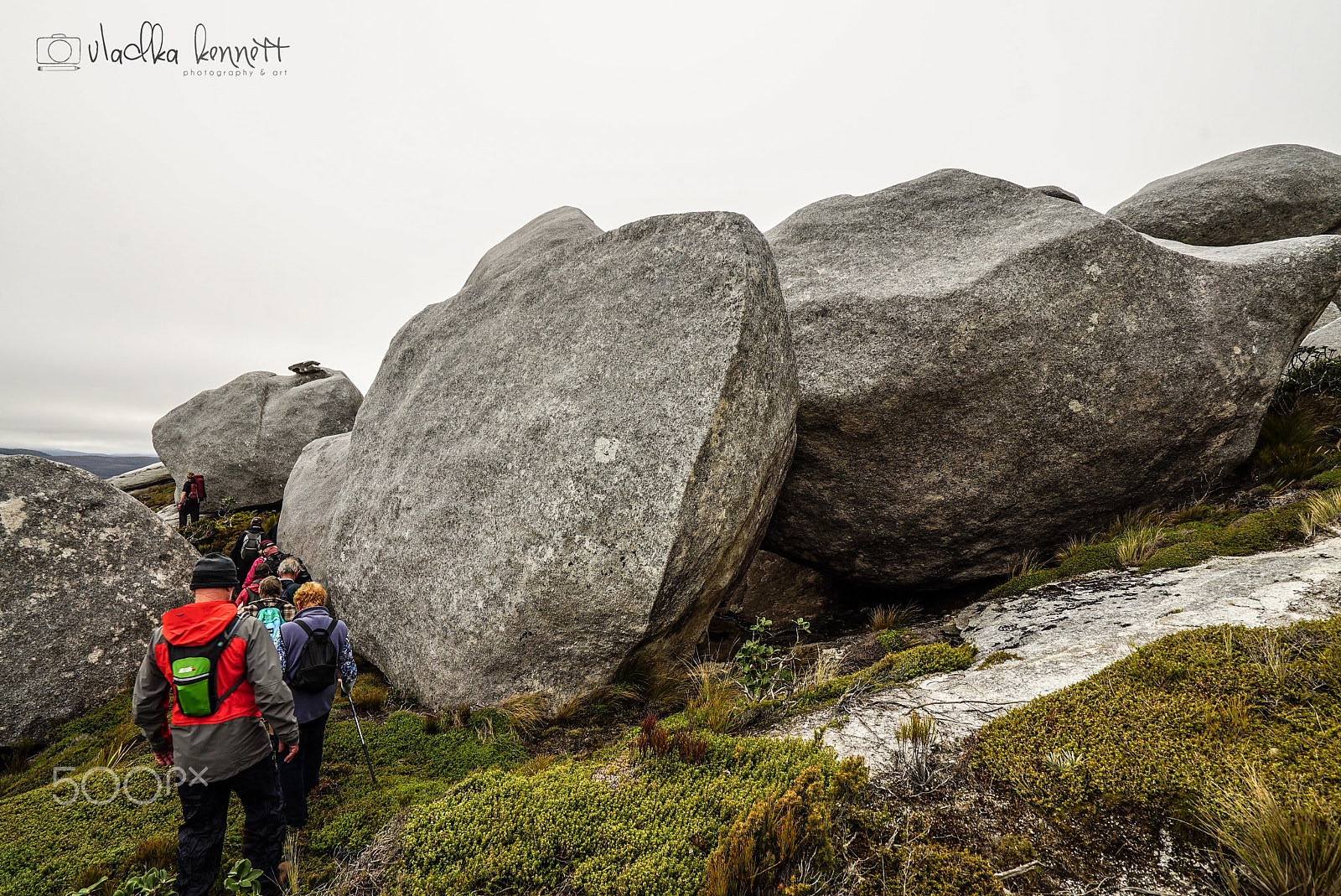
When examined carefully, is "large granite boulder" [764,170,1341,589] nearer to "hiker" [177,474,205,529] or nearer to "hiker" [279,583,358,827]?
"hiker" [279,583,358,827]

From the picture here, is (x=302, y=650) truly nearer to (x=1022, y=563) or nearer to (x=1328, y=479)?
(x=1022, y=563)

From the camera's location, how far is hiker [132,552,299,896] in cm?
452

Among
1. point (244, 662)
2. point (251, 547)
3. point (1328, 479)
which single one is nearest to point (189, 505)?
point (251, 547)

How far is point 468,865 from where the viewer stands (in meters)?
3.97

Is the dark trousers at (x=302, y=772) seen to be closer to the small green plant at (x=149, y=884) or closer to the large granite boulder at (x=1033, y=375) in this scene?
the small green plant at (x=149, y=884)

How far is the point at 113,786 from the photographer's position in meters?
6.59

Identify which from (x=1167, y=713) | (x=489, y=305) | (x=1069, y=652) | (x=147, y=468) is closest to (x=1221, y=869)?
(x=1167, y=713)

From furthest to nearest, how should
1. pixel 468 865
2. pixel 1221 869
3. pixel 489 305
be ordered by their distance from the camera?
pixel 489 305 → pixel 468 865 → pixel 1221 869

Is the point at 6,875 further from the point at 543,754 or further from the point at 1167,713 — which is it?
the point at 1167,713

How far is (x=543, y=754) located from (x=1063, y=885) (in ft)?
16.8

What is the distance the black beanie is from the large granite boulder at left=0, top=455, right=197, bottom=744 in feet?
25.2

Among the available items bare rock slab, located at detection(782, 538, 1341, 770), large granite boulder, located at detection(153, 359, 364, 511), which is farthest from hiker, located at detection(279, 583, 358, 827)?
large granite boulder, located at detection(153, 359, 364, 511)

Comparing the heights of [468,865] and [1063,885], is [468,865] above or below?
below

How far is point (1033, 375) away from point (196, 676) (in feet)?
35.3
